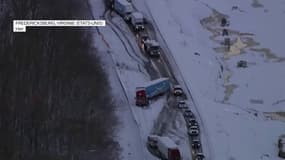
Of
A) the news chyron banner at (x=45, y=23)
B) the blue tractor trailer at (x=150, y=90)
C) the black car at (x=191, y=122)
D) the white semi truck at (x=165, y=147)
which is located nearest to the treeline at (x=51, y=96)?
the news chyron banner at (x=45, y=23)

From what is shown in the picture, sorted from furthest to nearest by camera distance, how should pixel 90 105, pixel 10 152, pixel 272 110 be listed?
pixel 272 110, pixel 90 105, pixel 10 152

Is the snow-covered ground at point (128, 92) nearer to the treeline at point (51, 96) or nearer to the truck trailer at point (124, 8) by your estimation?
the truck trailer at point (124, 8)

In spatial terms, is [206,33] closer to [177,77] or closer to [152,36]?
[152,36]

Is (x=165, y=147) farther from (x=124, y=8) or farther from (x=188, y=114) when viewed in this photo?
(x=124, y=8)

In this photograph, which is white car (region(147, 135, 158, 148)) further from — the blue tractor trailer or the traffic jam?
the blue tractor trailer

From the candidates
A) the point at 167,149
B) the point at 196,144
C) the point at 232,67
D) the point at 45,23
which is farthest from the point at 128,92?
the point at 232,67

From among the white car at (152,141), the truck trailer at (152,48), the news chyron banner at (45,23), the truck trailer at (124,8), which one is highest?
the truck trailer at (124,8)

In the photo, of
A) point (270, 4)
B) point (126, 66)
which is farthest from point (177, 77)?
point (270, 4)
